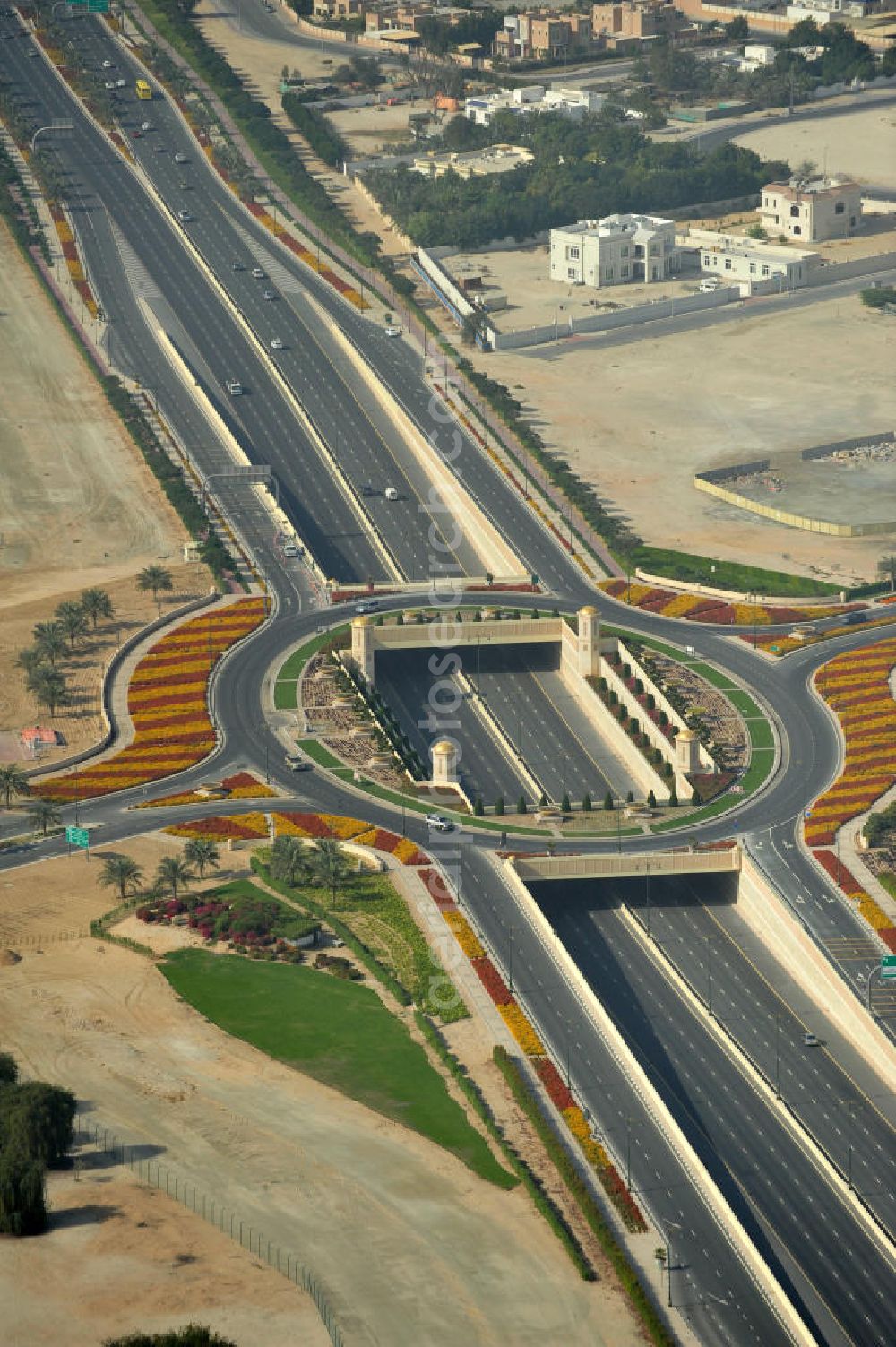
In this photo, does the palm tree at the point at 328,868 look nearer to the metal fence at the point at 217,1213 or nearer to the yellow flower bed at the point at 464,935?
the yellow flower bed at the point at 464,935

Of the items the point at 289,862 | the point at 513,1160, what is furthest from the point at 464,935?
the point at 513,1160

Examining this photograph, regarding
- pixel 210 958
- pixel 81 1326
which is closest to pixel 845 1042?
pixel 210 958

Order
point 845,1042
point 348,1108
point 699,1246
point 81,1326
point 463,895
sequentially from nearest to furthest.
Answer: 1. point 81,1326
2. point 699,1246
3. point 348,1108
4. point 845,1042
5. point 463,895

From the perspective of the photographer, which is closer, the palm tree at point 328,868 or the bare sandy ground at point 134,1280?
the bare sandy ground at point 134,1280

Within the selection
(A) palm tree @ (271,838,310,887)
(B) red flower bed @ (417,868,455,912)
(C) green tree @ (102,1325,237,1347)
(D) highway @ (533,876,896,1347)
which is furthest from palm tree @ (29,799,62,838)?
(C) green tree @ (102,1325,237,1347)

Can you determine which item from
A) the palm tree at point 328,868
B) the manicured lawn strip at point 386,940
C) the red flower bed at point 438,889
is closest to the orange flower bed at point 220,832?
the manicured lawn strip at point 386,940

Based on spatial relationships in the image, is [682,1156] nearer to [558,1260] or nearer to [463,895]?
[558,1260]
